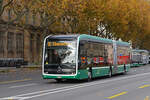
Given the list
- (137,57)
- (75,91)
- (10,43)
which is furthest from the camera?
(137,57)

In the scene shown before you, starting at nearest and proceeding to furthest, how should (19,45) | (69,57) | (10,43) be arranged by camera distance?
(69,57)
(10,43)
(19,45)

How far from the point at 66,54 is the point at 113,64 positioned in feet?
26.4

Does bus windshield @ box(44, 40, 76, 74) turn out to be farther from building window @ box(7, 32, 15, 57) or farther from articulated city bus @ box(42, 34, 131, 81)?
building window @ box(7, 32, 15, 57)

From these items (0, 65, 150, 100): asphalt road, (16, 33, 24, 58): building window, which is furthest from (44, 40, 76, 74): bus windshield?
(16, 33, 24, 58): building window

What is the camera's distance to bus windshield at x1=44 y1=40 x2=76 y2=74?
65.8 ft

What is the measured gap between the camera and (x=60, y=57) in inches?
798

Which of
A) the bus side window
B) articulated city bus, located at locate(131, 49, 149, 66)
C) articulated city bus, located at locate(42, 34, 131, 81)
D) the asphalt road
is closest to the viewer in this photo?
the asphalt road

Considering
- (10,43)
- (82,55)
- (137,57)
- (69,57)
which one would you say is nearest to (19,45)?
(10,43)

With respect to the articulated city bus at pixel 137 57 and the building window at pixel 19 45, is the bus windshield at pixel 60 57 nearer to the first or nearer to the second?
the building window at pixel 19 45

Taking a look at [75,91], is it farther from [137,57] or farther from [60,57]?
[137,57]

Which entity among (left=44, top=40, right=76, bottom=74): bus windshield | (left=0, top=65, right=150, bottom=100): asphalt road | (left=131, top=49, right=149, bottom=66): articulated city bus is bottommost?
(left=0, top=65, right=150, bottom=100): asphalt road

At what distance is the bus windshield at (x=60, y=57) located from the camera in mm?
20047

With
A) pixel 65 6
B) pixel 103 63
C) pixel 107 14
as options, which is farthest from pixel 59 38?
pixel 107 14

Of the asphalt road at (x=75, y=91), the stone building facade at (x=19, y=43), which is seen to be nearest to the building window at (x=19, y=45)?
the stone building facade at (x=19, y=43)
